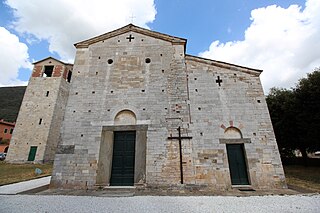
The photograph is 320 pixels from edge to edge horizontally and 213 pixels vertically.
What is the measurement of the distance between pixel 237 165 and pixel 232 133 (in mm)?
1490

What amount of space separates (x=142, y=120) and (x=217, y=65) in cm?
520

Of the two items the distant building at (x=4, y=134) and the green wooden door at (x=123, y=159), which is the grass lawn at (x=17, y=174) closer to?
the green wooden door at (x=123, y=159)

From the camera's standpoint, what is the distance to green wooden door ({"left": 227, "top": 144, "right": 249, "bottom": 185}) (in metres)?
7.71

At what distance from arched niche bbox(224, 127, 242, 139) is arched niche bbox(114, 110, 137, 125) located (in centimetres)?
458

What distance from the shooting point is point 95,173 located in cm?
776

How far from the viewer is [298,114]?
1385cm

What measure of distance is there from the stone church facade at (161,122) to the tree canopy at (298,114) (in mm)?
7051

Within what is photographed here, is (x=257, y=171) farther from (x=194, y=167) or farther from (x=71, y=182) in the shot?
(x=71, y=182)

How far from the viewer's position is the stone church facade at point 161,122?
7.65 metres

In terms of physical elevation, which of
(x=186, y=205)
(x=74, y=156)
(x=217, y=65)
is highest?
(x=217, y=65)

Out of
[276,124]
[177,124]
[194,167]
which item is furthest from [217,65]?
[276,124]

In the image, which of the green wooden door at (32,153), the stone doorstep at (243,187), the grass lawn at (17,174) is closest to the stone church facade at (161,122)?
the stone doorstep at (243,187)

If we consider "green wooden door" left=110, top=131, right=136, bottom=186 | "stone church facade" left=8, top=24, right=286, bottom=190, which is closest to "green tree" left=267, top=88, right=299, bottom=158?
"stone church facade" left=8, top=24, right=286, bottom=190

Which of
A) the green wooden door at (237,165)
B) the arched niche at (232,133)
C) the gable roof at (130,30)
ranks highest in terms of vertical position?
the gable roof at (130,30)
